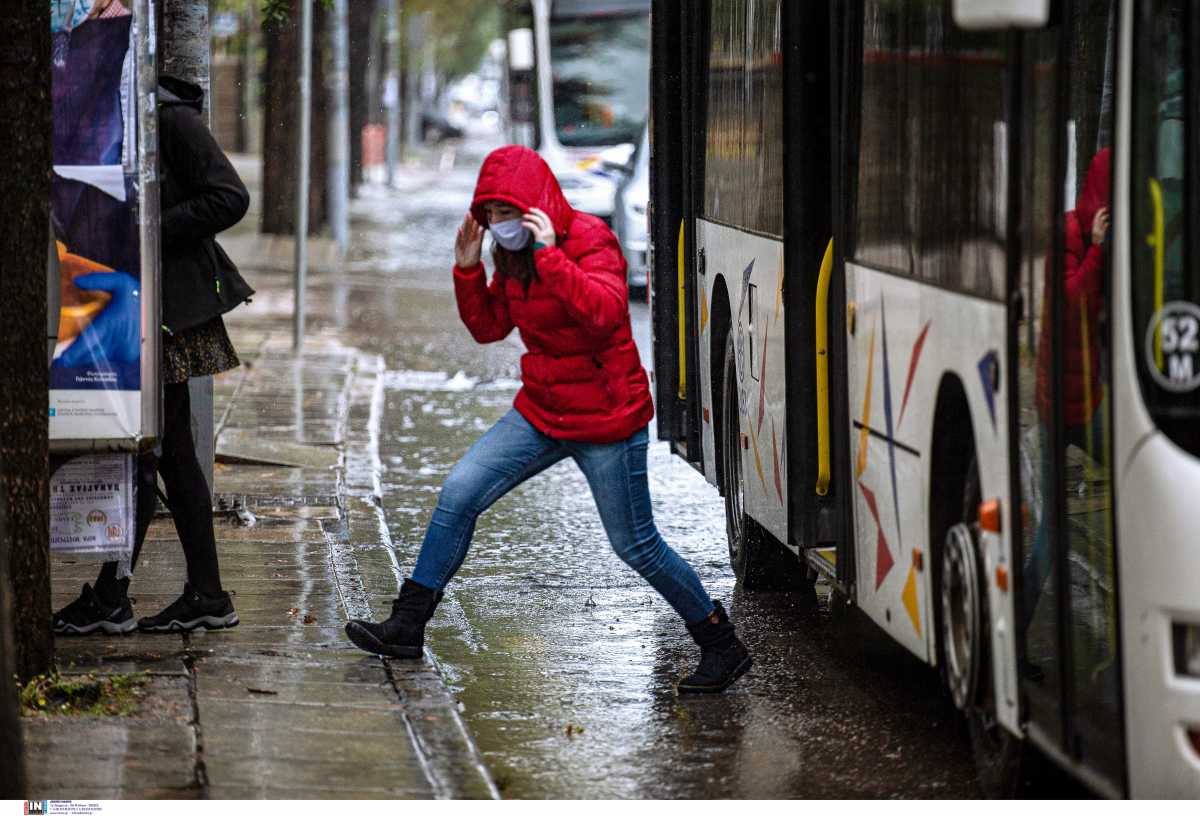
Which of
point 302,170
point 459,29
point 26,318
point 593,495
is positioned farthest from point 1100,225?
point 459,29

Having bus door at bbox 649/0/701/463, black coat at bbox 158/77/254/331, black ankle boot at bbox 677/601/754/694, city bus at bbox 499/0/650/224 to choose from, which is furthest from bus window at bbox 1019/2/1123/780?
city bus at bbox 499/0/650/224

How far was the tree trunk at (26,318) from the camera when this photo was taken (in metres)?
5.86

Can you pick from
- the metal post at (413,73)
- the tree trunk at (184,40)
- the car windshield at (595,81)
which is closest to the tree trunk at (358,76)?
the metal post at (413,73)

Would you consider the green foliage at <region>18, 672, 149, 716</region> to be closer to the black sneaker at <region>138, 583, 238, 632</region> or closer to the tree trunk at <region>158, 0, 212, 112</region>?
the black sneaker at <region>138, 583, 238, 632</region>

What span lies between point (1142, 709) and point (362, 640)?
3061 millimetres

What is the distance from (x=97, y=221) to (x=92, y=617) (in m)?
1.33

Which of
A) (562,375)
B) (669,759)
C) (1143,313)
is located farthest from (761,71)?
(1143,313)

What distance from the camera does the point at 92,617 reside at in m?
7.06

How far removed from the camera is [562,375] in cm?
645

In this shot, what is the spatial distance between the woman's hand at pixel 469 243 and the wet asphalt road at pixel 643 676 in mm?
1337

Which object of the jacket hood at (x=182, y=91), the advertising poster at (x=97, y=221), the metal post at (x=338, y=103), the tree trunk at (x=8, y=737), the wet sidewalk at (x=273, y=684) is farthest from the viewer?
the metal post at (x=338, y=103)

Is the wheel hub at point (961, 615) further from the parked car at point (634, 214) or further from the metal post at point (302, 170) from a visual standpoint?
the parked car at point (634, 214)

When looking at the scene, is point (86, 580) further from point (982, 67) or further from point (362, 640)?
point (982, 67)

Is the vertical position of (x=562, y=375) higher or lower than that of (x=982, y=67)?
lower
